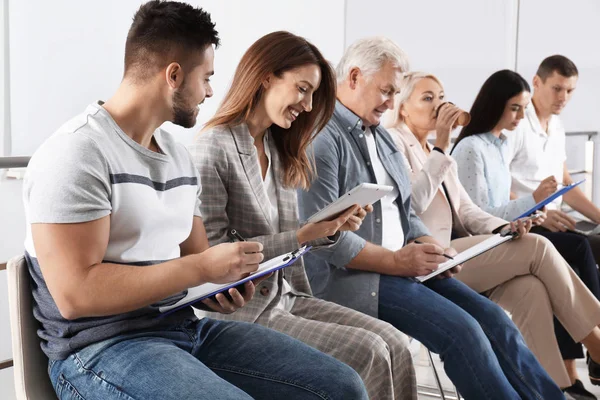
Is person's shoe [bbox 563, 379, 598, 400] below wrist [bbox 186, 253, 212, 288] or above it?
→ below

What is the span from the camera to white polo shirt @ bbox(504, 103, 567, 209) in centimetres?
340

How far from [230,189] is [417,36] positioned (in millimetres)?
4138

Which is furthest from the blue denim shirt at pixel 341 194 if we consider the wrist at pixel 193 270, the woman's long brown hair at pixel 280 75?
the wrist at pixel 193 270

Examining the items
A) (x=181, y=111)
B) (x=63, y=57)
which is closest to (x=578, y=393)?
(x=181, y=111)

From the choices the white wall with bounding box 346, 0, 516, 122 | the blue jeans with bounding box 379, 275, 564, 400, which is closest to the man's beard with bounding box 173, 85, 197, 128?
the blue jeans with bounding box 379, 275, 564, 400

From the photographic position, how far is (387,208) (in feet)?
7.42

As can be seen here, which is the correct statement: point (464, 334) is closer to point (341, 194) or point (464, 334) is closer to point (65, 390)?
point (341, 194)

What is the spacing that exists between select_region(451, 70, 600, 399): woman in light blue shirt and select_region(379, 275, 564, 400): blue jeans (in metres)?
0.80

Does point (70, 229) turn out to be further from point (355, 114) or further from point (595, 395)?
point (595, 395)

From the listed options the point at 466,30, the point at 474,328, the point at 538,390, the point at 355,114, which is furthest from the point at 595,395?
the point at 466,30

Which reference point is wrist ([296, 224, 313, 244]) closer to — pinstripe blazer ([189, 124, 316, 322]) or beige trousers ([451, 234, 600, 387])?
pinstripe blazer ([189, 124, 316, 322])

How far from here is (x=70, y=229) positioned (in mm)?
1188

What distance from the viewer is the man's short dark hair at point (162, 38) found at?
4.54 ft

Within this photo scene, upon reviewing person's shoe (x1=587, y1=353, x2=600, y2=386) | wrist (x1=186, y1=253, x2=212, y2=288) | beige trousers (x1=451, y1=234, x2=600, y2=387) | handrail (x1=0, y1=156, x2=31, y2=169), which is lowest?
person's shoe (x1=587, y1=353, x2=600, y2=386)
